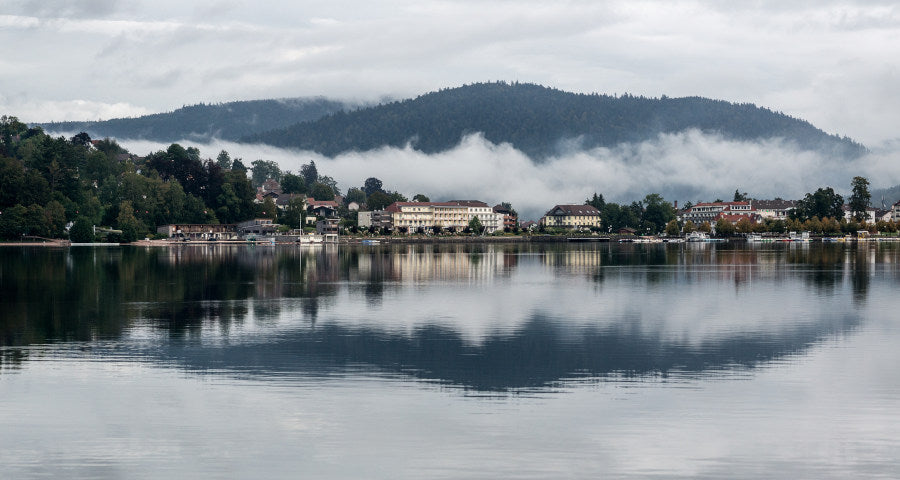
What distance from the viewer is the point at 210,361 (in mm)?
24375

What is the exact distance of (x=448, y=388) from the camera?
20.7 metres

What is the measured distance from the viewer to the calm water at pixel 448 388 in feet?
49.8

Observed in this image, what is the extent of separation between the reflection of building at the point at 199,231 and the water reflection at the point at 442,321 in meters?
104

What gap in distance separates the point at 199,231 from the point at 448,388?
6103 inches

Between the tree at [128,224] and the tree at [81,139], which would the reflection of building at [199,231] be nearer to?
the tree at [128,224]

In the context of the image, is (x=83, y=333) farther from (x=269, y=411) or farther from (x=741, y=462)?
(x=741, y=462)

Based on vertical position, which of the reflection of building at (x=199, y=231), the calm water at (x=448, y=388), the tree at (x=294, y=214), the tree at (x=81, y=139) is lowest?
the calm water at (x=448, y=388)

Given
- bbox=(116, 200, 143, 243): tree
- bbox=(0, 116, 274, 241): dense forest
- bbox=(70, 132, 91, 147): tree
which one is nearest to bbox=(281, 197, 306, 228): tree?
bbox=(0, 116, 274, 241): dense forest

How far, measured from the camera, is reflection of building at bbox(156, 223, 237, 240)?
162000mm

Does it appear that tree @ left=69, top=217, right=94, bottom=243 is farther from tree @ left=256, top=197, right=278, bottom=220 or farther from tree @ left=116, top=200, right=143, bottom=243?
tree @ left=256, top=197, right=278, bottom=220

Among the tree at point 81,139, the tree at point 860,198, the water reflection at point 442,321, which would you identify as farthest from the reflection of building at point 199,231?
the tree at point 860,198

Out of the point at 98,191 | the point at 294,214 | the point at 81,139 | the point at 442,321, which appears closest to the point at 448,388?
the point at 442,321

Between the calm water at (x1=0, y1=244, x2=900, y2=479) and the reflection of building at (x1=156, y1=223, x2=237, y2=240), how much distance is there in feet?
403

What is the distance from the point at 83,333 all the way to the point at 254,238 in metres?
144
